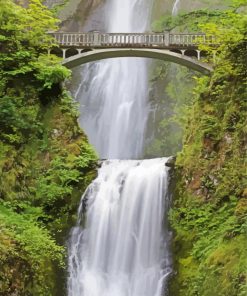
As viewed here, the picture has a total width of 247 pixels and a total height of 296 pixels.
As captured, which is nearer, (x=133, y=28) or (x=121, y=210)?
(x=121, y=210)

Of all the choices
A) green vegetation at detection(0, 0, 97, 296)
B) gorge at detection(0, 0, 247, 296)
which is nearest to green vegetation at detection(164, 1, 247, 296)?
gorge at detection(0, 0, 247, 296)

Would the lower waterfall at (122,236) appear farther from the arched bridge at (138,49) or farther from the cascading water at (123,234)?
the arched bridge at (138,49)

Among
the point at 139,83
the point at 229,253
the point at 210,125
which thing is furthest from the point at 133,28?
the point at 229,253

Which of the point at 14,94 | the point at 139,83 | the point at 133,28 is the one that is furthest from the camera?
the point at 133,28

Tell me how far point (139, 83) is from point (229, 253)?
19886mm

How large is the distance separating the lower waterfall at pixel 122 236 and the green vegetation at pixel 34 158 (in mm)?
478

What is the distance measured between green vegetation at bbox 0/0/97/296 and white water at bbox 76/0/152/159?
902cm

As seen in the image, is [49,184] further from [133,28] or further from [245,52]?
[133,28]

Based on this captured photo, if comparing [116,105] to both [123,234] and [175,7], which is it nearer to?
[175,7]

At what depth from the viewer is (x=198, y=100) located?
14.7m

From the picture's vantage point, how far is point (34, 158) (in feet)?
47.6

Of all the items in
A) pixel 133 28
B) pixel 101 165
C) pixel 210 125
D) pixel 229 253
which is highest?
pixel 133 28

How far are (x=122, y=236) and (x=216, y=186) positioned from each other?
2951mm

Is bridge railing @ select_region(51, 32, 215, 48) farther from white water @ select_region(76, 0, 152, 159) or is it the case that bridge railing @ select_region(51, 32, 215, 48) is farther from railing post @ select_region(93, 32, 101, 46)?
white water @ select_region(76, 0, 152, 159)
